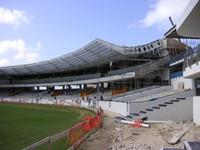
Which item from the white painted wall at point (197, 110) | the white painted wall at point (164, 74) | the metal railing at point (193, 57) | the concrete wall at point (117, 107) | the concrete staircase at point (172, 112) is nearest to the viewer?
the white painted wall at point (197, 110)

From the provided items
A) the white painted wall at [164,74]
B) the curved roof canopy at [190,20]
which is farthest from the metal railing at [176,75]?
the curved roof canopy at [190,20]

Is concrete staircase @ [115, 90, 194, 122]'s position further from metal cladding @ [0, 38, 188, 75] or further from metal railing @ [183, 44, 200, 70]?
metal cladding @ [0, 38, 188, 75]

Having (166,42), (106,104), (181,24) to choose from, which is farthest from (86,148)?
(166,42)

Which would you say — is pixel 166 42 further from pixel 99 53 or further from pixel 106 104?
pixel 106 104

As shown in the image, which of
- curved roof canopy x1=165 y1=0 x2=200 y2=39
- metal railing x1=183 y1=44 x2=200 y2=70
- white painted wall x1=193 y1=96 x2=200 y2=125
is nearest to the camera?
curved roof canopy x1=165 y1=0 x2=200 y2=39

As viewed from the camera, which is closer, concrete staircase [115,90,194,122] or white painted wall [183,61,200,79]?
white painted wall [183,61,200,79]

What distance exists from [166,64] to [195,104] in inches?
843

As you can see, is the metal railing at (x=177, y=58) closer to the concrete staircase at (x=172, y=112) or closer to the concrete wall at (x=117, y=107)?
the concrete wall at (x=117, y=107)

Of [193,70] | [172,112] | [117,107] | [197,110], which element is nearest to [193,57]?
[193,70]

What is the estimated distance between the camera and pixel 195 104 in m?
11.6

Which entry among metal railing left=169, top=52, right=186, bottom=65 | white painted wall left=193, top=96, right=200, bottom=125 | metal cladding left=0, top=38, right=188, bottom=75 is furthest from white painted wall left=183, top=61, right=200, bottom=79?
metal cladding left=0, top=38, right=188, bottom=75

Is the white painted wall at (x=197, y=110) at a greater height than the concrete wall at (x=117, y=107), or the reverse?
the white painted wall at (x=197, y=110)

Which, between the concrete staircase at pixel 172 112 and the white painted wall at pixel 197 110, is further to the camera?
the concrete staircase at pixel 172 112

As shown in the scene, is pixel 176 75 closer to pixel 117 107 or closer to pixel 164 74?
pixel 164 74
